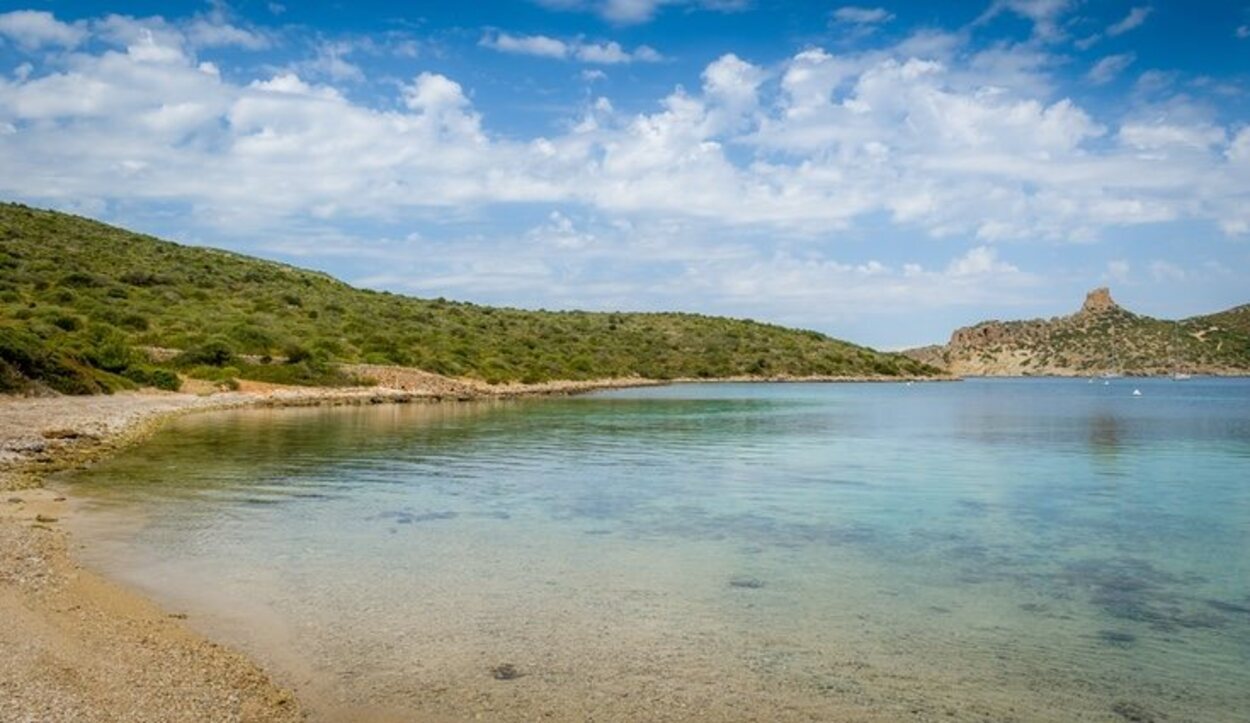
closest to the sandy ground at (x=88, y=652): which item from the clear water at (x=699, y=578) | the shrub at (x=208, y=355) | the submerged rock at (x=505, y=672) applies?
the clear water at (x=699, y=578)

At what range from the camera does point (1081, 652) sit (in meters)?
9.20

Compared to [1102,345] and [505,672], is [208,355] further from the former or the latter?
[1102,345]

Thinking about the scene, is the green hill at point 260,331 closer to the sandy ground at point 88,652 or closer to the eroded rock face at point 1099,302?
the sandy ground at point 88,652

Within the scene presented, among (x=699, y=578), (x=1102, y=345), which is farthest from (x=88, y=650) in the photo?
(x=1102, y=345)

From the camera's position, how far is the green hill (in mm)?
46125

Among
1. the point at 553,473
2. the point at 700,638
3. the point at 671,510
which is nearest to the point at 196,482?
the point at 553,473

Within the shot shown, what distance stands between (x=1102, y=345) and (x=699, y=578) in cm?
17352

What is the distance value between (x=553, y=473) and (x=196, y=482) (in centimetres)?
828

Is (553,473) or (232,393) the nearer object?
(553,473)

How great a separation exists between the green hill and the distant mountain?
185ft

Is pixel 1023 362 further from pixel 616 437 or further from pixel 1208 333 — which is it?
pixel 616 437

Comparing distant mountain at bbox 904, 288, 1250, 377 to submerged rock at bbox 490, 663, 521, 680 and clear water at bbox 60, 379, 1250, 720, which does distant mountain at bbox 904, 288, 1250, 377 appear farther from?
submerged rock at bbox 490, 663, 521, 680

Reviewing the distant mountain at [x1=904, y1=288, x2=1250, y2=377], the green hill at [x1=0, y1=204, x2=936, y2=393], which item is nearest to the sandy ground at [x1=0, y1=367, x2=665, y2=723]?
the green hill at [x1=0, y1=204, x2=936, y2=393]

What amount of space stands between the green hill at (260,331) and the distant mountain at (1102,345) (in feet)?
185
